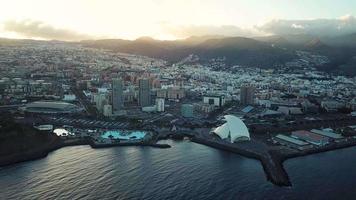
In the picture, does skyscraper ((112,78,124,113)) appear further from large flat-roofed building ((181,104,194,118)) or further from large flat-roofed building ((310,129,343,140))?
large flat-roofed building ((310,129,343,140))

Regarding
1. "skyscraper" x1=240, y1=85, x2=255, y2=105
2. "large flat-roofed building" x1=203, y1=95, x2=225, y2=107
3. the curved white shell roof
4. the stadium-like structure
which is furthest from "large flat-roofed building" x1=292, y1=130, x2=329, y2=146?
the stadium-like structure

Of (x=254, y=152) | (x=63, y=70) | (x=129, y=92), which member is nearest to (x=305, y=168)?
(x=254, y=152)

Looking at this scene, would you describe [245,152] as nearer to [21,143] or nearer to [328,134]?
[328,134]

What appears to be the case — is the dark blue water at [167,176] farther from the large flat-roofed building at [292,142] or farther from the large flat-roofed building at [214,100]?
the large flat-roofed building at [214,100]

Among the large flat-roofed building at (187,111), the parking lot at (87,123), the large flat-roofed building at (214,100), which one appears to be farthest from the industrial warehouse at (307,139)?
the large flat-roofed building at (214,100)

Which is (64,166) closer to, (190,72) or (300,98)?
(300,98)

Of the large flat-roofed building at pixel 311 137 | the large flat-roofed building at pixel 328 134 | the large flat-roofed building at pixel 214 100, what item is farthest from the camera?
the large flat-roofed building at pixel 214 100
